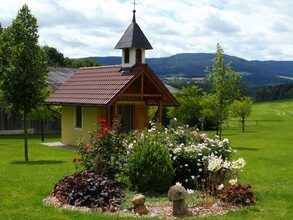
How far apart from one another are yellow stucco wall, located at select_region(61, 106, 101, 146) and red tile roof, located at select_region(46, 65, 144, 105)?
84 cm

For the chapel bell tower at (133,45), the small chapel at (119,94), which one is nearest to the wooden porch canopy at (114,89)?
the small chapel at (119,94)

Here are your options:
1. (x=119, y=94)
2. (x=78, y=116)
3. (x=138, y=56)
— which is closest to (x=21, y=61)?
(x=119, y=94)

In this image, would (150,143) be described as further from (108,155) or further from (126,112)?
(126,112)

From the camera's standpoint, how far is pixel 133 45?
25.0 metres

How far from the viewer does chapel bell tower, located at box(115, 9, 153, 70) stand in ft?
82.2

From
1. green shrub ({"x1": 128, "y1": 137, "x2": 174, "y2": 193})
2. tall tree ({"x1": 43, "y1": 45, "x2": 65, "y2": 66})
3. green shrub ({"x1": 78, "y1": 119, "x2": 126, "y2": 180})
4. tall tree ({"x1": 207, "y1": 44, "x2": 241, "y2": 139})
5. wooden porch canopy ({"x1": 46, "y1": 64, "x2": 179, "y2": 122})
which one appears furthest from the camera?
tall tree ({"x1": 43, "y1": 45, "x2": 65, "y2": 66})

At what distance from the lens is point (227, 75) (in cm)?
2775

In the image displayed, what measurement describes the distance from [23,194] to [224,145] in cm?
527

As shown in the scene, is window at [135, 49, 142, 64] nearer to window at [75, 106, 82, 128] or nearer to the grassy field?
window at [75, 106, 82, 128]

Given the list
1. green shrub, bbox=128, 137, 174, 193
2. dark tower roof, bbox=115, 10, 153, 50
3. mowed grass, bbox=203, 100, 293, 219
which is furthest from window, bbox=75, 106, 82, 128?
green shrub, bbox=128, 137, 174, 193

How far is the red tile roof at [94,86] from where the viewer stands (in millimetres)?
23631

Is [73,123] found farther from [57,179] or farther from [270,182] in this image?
[270,182]

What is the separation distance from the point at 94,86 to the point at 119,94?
9.82ft

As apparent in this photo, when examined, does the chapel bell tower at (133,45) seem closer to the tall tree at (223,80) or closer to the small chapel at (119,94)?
the small chapel at (119,94)
